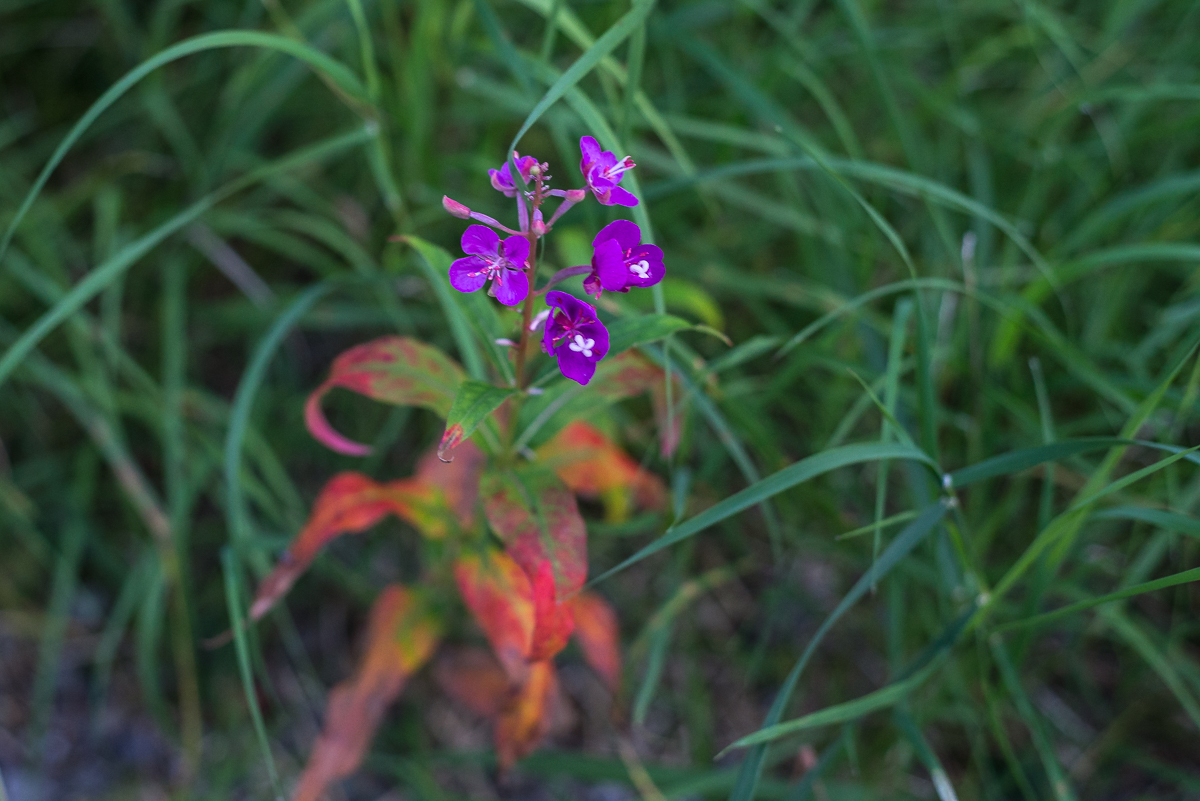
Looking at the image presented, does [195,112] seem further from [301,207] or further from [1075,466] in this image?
[1075,466]

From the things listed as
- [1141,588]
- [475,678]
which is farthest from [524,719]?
[1141,588]

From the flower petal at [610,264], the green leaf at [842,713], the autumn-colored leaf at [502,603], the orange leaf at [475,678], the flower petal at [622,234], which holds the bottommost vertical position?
the orange leaf at [475,678]

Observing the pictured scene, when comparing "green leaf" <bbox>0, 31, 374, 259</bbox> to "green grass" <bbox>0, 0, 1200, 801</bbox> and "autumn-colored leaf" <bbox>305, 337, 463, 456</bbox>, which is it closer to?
"green grass" <bbox>0, 0, 1200, 801</bbox>

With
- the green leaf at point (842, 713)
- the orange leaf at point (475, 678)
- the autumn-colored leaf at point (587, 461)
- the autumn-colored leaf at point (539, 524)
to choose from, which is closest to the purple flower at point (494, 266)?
the autumn-colored leaf at point (539, 524)

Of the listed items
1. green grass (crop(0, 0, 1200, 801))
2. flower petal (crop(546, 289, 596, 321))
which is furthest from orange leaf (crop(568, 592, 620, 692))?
flower petal (crop(546, 289, 596, 321))

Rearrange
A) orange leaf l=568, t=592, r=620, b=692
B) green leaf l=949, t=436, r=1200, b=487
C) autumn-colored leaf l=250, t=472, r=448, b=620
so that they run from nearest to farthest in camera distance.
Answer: green leaf l=949, t=436, r=1200, b=487 < autumn-colored leaf l=250, t=472, r=448, b=620 < orange leaf l=568, t=592, r=620, b=692

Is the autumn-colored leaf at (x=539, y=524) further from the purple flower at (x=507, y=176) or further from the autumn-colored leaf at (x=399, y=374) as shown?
the purple flower at (x=507, y=176)
